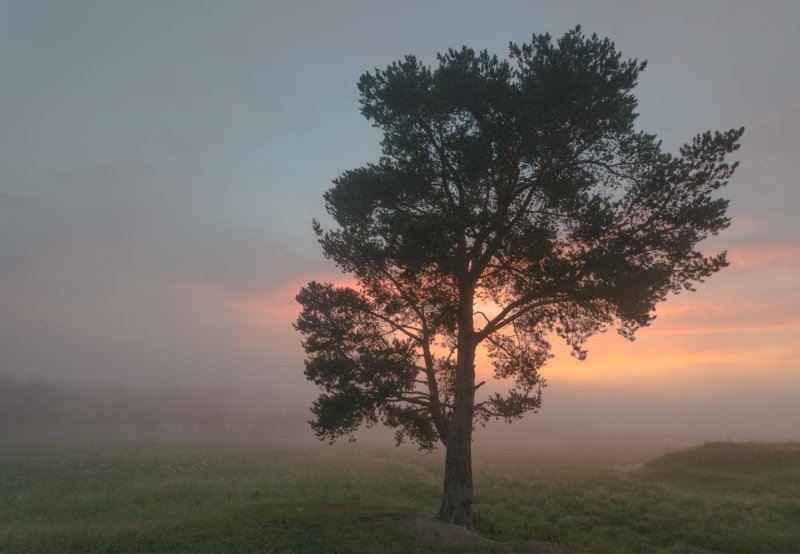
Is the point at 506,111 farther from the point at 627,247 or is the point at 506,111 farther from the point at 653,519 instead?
the point at 653,519

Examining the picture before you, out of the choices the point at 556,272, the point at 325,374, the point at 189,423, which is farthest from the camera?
the point at 189,423

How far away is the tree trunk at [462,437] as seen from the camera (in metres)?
16.7

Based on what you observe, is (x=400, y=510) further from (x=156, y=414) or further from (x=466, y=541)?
(x=156, y=414)

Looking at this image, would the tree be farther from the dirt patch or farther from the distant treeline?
the distant treeline

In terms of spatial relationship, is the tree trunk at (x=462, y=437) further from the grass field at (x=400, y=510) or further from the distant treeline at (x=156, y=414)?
the distant treeline at (x=156, y=414)

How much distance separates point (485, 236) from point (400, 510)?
11.1 meters

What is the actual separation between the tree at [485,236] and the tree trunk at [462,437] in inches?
2.7

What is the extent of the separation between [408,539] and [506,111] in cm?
1335

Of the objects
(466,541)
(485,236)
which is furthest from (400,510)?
(485,236)

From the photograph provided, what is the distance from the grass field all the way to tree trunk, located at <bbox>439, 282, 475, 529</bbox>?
127cm

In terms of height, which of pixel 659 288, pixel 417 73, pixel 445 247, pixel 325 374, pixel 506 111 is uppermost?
pixel 417 73

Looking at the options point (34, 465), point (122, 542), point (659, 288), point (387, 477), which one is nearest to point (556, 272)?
point (659, 288)

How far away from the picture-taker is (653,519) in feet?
65.1

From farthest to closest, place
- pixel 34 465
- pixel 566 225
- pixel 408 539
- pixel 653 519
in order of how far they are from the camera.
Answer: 1. pixel 34 465
2. pixel 653 519
3. pixel 566 225
4. pixel 408 539
